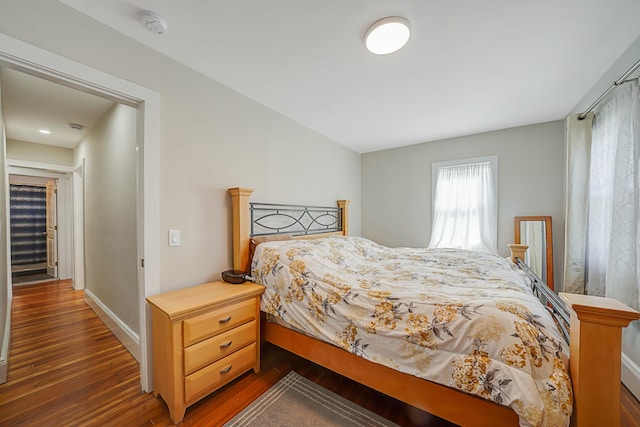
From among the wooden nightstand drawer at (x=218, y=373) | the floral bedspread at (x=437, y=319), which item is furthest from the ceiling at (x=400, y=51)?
the wooden nightstand drawer at (x=218, y=373)

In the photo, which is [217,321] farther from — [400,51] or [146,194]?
[400,51]

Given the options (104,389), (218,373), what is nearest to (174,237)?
(218,373)

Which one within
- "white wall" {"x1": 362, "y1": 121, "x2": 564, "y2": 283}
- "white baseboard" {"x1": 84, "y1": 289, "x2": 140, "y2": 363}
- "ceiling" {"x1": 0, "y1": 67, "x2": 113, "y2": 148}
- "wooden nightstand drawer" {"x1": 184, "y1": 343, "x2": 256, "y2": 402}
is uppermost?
"ceiling" {"x1": 0, "y1": 67, "x2": 113, "y2": 148}

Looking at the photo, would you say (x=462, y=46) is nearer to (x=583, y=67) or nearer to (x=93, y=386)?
(x=583, y=67)

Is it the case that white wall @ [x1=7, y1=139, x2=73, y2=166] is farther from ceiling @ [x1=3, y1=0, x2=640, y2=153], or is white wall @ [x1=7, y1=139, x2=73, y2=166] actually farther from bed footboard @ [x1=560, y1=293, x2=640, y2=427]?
bed footboard @ [x1=560, y1=293, x2=640, y2=427]

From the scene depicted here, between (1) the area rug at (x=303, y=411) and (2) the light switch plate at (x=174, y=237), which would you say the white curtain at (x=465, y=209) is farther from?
(2) the light switch plate at (x=174, y=237)

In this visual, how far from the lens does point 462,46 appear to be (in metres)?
1.68

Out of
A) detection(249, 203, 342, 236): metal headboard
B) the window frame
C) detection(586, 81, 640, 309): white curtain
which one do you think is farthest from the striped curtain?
detection(586, 81, 640, 309): white curtain

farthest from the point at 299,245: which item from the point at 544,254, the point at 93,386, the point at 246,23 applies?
the point at 544,254

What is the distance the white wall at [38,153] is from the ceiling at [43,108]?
5.9 inches

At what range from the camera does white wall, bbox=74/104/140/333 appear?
2.27 metres

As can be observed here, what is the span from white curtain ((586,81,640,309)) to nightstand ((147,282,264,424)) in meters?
2.65

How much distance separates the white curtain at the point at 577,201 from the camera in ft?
7.81

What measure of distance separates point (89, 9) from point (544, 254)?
4.82 m
